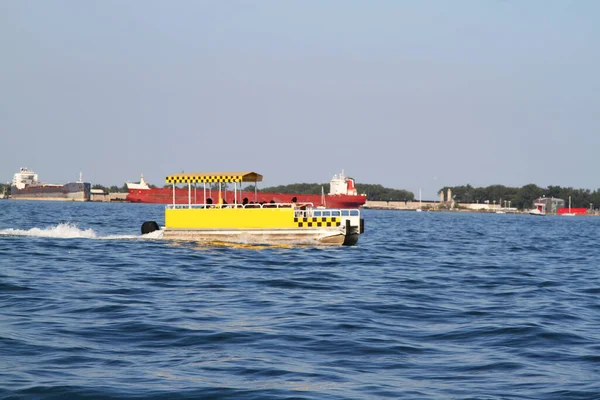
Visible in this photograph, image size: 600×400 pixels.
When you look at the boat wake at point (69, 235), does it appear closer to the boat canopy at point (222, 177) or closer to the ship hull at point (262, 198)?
the boat canopy at point (222, 177)

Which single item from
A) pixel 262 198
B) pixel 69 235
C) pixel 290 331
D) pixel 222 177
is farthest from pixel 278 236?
pixel 262 198

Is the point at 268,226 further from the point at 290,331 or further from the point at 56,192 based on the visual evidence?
the point at 56,192

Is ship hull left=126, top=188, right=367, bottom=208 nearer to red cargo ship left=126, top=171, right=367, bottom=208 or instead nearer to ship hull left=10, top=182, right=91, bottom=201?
red cargo ship left=126, top=171, right=367, bottom=208

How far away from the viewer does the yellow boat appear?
98.6 ft

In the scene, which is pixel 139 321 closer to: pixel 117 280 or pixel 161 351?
pixel 161 351

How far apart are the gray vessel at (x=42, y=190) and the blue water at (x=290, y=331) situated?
163 metres

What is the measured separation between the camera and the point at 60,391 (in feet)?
27.5

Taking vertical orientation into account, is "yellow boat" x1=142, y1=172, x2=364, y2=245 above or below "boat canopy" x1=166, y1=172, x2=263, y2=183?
below

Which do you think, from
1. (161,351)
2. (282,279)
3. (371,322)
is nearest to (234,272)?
(282,279)

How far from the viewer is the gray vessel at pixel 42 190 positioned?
17750cm

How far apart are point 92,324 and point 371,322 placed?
458cm

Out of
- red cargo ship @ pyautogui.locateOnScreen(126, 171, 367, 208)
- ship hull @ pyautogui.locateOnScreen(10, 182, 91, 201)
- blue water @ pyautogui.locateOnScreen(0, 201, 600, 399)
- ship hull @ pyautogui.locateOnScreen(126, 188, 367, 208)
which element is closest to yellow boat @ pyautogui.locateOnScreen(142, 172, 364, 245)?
blue water @ pyautogui.locateOnScreen(0, 201, 600, 399)

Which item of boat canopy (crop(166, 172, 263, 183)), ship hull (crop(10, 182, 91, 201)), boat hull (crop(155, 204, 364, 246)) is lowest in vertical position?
boat hull (crop(155, 204, 364, 246))

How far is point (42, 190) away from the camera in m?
177
